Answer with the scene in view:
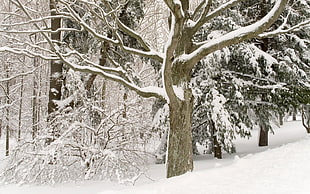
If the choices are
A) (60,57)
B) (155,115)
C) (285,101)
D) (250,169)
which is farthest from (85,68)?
(285,101)

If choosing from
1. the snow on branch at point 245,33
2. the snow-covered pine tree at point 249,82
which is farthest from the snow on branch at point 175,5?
the snow-covered pine tree at point 249,82

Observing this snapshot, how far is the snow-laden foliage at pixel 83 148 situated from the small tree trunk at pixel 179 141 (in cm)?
149

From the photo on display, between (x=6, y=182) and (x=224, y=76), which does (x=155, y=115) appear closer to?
(x=224, y=76)

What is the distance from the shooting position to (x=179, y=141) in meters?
5.31

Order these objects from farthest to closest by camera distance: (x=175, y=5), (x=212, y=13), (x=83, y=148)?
(x=83, y=148) < (x=212, y=13) < (x=175, y=5)

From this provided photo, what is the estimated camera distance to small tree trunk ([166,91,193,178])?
5.28m

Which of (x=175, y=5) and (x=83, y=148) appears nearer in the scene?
(x=175, y=5)

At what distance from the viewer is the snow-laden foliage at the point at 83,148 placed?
676cm

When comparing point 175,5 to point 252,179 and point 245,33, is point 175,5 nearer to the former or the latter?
point 245,33

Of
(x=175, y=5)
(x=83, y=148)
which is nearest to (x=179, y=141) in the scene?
(x=175, y=5)

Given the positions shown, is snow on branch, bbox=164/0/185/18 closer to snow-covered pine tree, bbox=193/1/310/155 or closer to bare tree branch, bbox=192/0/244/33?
bare tree branch, bbox=192/0/244/33

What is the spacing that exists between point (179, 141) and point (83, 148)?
2.73 metres

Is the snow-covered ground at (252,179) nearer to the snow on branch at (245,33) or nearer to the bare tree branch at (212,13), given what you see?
the snow on branch at (245,33)

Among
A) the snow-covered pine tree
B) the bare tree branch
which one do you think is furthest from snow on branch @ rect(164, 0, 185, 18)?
the snow-covered pine tree
